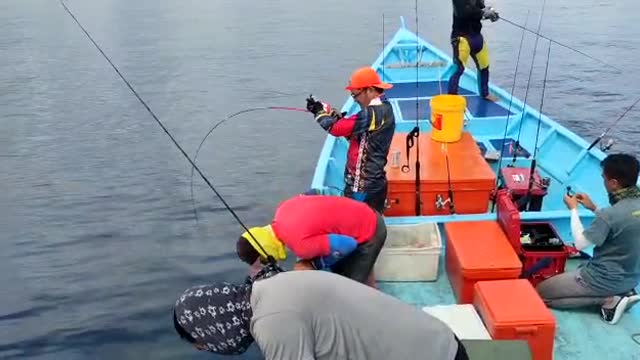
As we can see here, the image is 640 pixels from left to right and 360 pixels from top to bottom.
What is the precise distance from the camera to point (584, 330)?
4621 millimetres

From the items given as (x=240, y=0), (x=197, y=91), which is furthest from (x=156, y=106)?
(x=240, y=0)

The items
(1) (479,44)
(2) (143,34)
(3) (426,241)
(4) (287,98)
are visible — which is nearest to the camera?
(3) (426,241)

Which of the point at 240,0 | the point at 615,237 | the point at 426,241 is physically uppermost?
the point at 615,237

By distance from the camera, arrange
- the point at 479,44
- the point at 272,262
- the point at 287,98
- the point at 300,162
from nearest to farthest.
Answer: the point at 272,262 → the point at 479,44 → the point at 300,162 → the point at 287,98

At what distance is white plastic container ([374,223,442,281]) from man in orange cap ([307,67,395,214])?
42 cm

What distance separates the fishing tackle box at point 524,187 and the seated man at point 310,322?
3926 mm

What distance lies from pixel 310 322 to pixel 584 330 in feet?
10.1

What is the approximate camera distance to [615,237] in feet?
14.4

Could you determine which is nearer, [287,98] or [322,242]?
[322,242]

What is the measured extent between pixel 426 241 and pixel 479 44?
5208 millimetres

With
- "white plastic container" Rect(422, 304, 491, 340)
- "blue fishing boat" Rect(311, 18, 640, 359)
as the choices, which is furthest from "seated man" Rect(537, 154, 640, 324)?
"white plastic container" Rect(422, 304, 491, 340)

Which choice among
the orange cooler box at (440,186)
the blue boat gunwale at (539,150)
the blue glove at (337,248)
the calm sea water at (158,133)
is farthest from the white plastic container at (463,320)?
the calm sea water at (158,133)

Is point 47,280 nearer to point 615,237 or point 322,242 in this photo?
point 322,242

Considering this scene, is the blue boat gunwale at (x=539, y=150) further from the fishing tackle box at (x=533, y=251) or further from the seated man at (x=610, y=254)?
the seated man at (x=610, y=254)
